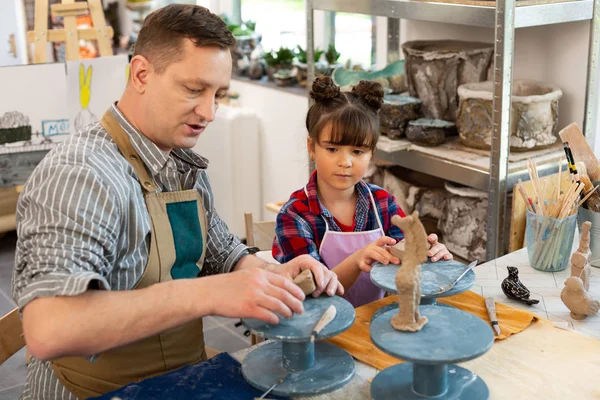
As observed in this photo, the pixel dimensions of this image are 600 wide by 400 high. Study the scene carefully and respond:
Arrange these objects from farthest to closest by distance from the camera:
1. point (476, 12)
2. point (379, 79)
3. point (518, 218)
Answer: point (379, 79) < point (476, 12) < point (518, 218)

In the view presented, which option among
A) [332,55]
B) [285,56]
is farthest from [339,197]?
[285,56]

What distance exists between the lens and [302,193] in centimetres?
202

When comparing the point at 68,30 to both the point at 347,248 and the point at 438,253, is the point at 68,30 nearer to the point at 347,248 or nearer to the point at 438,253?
the point at 347,248

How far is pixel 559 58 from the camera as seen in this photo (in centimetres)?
274

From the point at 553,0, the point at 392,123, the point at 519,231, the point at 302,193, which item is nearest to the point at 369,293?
the point at 302,193

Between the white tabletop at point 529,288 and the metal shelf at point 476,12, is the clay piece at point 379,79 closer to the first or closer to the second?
the metal shelf at point 476,12

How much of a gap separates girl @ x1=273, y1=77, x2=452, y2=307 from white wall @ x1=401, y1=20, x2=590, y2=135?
105cm

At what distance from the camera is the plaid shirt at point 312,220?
1944mm

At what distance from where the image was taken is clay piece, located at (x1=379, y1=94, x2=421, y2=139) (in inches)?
108

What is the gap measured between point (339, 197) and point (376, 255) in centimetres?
37

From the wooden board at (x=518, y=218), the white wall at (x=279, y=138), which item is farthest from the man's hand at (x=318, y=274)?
the white wall at (x=279, y=138)

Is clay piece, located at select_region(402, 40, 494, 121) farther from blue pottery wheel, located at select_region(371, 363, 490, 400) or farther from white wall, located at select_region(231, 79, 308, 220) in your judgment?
blue pottery wheel, located at select_region(371, 363, 490, 400)

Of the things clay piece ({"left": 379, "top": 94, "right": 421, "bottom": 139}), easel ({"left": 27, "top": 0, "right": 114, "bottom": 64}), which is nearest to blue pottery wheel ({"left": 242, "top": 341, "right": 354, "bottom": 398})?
clay piece ({"left": 379, "top": 94, "right": 421, "bottom": 139})

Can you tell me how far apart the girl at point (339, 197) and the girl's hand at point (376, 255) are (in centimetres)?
17
